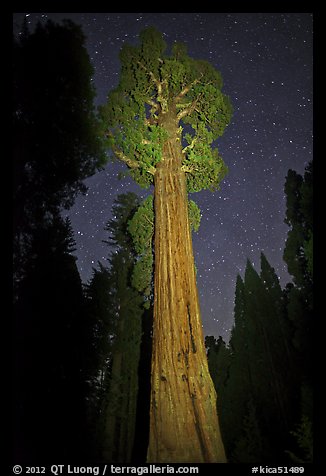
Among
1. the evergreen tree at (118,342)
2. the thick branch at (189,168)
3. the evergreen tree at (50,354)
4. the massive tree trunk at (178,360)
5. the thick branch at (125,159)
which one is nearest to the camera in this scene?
the massive tree trunk at (178,360)

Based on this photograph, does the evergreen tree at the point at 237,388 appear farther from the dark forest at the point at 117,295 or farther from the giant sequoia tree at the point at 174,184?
the giant sequoia tree at the point at 174,184

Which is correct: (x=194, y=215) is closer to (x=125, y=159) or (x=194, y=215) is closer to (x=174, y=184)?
(x=174, y=184)

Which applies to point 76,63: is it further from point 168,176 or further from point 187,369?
point 187,369

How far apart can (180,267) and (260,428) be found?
14.1 m

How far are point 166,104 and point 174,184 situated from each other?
250cm

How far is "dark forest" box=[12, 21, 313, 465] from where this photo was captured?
7840mm

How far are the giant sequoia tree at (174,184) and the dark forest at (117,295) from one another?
4cm

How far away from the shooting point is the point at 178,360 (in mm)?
5320

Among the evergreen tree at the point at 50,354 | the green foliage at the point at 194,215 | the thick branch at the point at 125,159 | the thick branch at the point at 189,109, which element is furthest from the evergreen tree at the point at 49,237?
the green foliage at the point at 194,215

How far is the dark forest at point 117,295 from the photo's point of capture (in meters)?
7.84

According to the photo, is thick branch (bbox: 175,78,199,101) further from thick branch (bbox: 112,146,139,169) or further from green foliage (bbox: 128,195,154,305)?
green foliage (bbox: 128,195,154,305)

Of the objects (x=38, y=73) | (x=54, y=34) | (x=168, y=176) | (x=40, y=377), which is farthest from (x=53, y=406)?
(x=54, y=34)

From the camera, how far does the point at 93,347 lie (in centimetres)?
1521

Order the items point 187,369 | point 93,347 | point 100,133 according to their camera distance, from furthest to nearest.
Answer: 1. point 93,347
2. point 100,133
3. point 187,369
